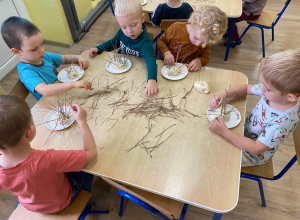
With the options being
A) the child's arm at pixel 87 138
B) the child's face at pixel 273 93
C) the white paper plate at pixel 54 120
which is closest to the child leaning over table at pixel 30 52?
the white paper plate at pixel 54 120

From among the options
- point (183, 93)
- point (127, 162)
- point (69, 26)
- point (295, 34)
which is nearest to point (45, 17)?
point (69, 26)

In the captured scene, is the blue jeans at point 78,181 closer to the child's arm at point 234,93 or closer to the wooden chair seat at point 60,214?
the wooden chair seat at point 60,214

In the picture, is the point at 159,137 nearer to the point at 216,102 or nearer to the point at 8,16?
the point at 216,102

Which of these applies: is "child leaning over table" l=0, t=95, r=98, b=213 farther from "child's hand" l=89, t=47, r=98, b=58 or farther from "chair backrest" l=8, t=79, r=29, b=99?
"child's hand" l=89, t=47, r=98, b=58


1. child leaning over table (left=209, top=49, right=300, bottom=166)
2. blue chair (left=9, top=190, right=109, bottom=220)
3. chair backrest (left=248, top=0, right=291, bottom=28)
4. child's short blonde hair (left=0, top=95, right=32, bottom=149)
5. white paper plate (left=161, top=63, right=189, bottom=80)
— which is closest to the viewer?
child's short blonde hair (left=0, top=95, right=32, bottom=149)

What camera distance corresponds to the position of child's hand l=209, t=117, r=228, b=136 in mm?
1161

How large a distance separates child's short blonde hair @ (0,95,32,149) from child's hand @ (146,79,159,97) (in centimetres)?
75

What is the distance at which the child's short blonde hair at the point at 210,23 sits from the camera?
1518 mm

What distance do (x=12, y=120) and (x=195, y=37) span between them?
139 centimetres

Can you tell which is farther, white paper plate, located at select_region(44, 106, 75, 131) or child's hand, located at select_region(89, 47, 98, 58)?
child's hand, located at select_region(89, 47, 98, 58)

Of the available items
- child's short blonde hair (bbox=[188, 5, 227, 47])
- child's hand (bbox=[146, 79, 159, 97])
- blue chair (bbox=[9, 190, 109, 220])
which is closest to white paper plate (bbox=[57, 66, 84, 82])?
child's hand (bbox=[146, 79, 159, 97])

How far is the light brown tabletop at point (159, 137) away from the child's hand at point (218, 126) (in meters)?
0.03

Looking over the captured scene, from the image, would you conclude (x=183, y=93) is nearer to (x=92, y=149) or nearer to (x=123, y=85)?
(x=123, y=85)

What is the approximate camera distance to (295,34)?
11.2ft
